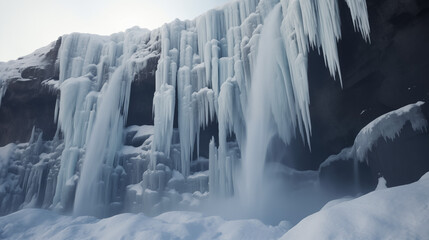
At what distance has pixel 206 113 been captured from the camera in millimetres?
14414

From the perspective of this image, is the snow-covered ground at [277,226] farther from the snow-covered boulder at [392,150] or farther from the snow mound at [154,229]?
the snow-covered boulder at [392,150]

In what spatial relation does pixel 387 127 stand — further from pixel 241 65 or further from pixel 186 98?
pixel 186 98

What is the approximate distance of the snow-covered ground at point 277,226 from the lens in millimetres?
5240

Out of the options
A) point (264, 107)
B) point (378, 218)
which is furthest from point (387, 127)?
point (378, 218)

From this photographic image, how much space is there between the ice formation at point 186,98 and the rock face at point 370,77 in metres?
0.57

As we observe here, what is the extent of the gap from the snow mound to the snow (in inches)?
143

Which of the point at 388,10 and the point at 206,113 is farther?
the point at 206,113

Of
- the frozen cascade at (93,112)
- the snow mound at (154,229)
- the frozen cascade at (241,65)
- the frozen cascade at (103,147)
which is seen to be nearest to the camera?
the snow mound at (154,229)

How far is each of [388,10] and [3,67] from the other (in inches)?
796

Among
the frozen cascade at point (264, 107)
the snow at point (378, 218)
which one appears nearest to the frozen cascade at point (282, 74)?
the frozen cascade at point (264, 107)

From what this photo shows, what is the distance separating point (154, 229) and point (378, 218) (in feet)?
21.6

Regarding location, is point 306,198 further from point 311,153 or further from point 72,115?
point 72,115

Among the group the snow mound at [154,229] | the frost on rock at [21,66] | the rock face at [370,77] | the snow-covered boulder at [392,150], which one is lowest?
the snow mound at [154,229]

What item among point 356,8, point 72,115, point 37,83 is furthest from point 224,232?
point 37,83
